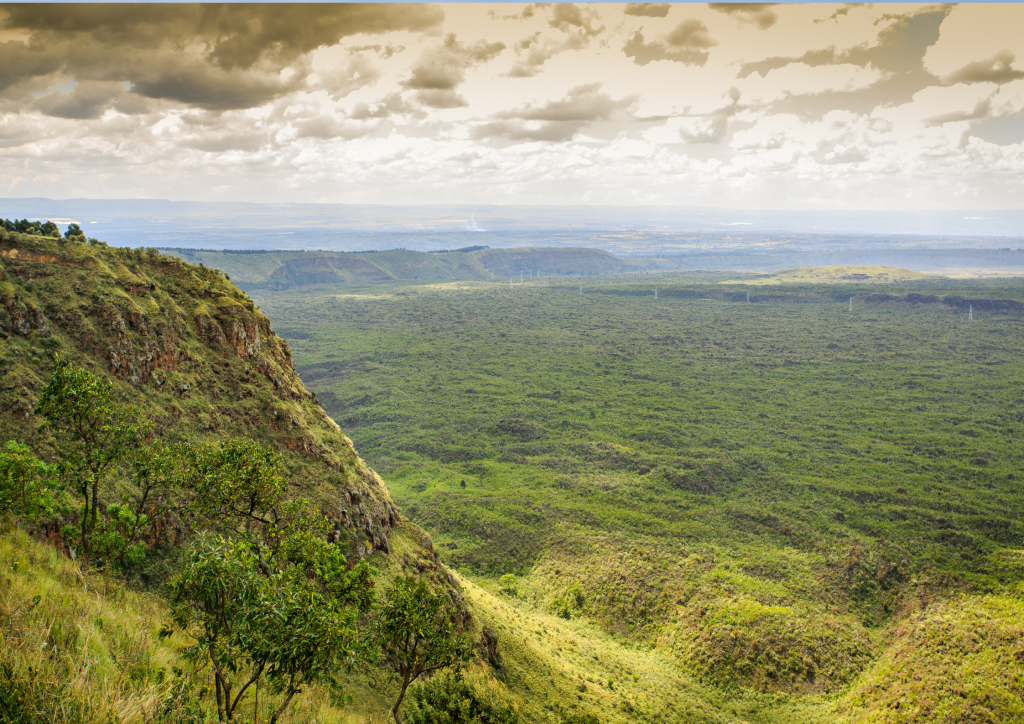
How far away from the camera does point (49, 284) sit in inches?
1558

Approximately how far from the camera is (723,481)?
92.6 metres

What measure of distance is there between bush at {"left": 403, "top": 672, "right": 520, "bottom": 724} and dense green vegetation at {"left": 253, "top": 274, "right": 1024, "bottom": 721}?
27.1m

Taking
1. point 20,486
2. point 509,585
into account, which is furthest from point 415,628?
point 509,585

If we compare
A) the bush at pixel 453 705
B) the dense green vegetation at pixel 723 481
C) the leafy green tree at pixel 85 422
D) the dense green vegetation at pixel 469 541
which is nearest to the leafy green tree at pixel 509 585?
the dense green vegetation at pixel 469 541

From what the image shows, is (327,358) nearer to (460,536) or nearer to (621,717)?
(460,536)

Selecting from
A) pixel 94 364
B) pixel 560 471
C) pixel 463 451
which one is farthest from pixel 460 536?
pixel 94 364

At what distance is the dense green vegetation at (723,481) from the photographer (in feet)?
191

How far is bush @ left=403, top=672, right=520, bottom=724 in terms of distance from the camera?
98.0 ft

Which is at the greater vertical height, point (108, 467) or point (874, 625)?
point (108, 467)

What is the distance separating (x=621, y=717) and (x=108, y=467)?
121ft

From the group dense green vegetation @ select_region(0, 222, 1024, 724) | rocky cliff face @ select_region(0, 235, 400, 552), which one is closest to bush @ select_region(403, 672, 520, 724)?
dense green vegetation @ select_region(0, 222, 1024, 724)

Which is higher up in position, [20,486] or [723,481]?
[20,486]

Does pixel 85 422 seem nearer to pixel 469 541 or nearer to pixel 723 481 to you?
pixel 469 541

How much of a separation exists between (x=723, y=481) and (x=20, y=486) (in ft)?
294
